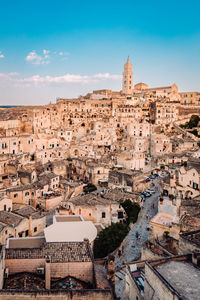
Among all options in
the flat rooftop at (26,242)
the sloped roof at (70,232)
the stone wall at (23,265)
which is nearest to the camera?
the stone wall at (23,265)

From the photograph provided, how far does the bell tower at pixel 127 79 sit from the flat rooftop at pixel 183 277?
7155cm

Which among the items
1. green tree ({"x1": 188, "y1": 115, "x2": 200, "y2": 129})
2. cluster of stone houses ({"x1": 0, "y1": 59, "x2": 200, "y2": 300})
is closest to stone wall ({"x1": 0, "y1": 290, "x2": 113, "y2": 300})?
cluster of stone houses ({"x1": 0, "y1": 59, "x2": 200, "y2": 300})

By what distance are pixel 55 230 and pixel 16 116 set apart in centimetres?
3994

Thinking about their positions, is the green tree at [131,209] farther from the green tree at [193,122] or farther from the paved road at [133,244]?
the green tree at [193,122]

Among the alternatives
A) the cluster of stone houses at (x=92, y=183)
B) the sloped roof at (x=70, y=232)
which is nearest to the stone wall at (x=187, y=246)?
the cluster of stone houses at (x=92, y=183)

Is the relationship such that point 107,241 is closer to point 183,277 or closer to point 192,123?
point 183,277

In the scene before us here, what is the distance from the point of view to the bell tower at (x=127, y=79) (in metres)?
78.6

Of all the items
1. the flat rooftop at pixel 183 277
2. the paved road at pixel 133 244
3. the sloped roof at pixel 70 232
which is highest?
the flat rooftop at pixel 183 277

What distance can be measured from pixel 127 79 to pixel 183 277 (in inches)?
2933

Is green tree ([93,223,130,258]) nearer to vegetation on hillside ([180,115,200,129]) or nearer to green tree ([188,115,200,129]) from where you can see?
vegetation on hillside ([180,115,200,129])

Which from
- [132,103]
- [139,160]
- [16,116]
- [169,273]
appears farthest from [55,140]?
[169,273]

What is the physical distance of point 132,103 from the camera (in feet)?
218

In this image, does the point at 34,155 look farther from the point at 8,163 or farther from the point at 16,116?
the point at 16,116

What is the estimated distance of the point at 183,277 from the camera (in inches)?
365
